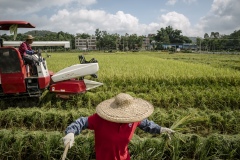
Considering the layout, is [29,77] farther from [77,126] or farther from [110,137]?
[110,137]

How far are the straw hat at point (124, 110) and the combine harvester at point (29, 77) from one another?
4762 mm

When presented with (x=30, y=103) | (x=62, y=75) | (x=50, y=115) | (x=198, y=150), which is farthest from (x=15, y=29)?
(x=198, y=150)

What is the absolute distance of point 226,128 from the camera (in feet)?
17.4

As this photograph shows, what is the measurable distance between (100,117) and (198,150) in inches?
88.2

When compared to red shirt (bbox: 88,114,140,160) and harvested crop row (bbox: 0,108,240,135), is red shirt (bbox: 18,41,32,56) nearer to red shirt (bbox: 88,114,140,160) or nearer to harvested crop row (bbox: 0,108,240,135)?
harvested crop row (bbox: 0,108,240,135)

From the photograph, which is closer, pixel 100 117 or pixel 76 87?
pixel 100 117

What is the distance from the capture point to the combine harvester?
20.8ft

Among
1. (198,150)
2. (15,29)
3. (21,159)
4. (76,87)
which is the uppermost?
(15,29)

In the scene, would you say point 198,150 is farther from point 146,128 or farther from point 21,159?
point 21,159

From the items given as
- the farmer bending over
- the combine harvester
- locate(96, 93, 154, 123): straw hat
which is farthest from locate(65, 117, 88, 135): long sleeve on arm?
the combine harvester

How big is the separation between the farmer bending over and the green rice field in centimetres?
79

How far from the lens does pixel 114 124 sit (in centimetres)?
224

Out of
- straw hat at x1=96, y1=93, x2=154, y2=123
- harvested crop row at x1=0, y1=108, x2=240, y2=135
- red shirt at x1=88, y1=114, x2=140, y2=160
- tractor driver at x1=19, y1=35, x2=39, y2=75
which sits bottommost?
harvested crop row at x1=0, y1=108, x2=240, y2=135

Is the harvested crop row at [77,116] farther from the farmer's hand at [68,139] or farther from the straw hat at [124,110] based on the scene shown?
the farmer's hand at [68,139]
